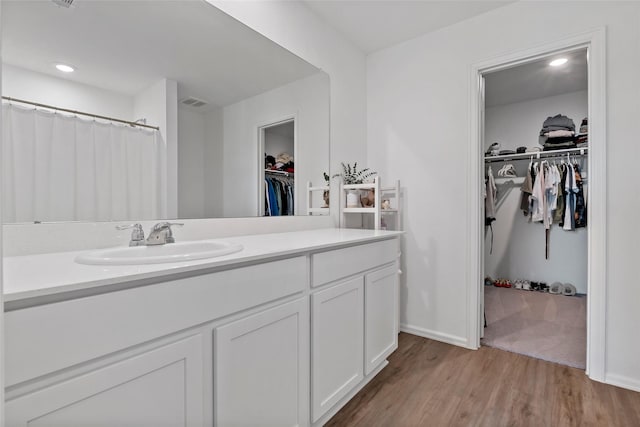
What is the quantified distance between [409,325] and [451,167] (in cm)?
131

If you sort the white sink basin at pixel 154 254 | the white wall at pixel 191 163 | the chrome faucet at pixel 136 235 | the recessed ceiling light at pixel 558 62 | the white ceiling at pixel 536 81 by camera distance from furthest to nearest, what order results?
the white ceiling at pixel 536 81 < the recessed ceiling light at pixel 558 62 < the white wall at pixel 191 163 < the chrome faucet at pixel 136 235 < the white sink basin at pixel 154 254

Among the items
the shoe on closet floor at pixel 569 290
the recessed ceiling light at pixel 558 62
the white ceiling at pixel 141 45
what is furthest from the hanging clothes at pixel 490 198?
the white ceiling at pixel 141 45

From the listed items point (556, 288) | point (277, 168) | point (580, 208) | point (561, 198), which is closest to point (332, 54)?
point (277, 168)

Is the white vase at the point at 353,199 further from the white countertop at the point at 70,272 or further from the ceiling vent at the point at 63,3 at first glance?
the ceiling vent at the point at 63,3

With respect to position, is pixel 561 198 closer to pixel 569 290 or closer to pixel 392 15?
pixel 569 290

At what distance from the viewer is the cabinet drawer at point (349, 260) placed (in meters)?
1.45

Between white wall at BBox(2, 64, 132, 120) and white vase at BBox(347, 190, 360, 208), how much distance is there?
1597mm

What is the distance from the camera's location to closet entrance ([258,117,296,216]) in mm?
1989

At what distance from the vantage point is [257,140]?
1946 millimetres

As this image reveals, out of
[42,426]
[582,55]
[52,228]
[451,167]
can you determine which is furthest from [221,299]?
[582,55]

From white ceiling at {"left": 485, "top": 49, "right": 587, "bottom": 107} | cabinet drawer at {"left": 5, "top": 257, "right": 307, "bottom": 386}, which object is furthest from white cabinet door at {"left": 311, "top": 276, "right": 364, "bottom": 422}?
white ceiling at {"left": 485, "top": 49, "right": 587, "bottom": 107}

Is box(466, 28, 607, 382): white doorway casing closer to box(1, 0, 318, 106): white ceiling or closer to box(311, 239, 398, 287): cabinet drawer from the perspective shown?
box(311, 239, 398, 287): cabinet drawer

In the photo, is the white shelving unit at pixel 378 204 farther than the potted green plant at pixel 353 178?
No

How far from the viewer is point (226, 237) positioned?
1747mm
